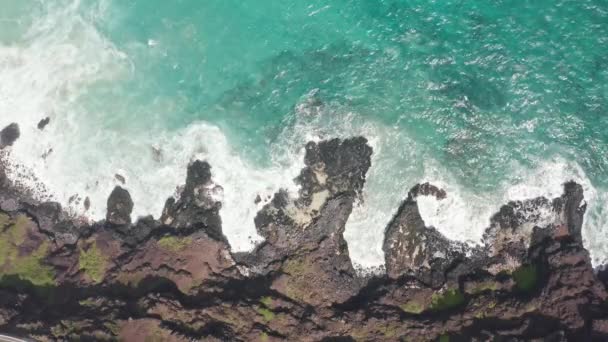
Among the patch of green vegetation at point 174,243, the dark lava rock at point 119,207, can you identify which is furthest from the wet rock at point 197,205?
the dark lava rock at point 119,207

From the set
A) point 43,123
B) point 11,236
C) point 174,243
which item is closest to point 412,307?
point 174,243

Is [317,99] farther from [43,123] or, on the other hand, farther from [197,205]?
[43,123]

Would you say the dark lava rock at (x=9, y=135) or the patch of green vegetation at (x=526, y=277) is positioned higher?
the dark lava rock at (x=9, y=135)

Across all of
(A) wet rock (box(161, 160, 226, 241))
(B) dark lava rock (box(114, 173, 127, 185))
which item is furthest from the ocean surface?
(A) wet rock (box(161, 160, 226, 241))

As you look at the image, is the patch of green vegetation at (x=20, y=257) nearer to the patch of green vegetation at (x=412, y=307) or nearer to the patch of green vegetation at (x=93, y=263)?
the patch of green vegetation at (x=93, y=263)

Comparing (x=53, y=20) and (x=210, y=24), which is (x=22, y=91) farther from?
(x=210, y=24)

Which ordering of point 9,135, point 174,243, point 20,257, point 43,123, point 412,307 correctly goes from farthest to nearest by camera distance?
1. point 43,123
2. point 9,135
3. point 20,257
4. point 174,243
5. point 412,307
